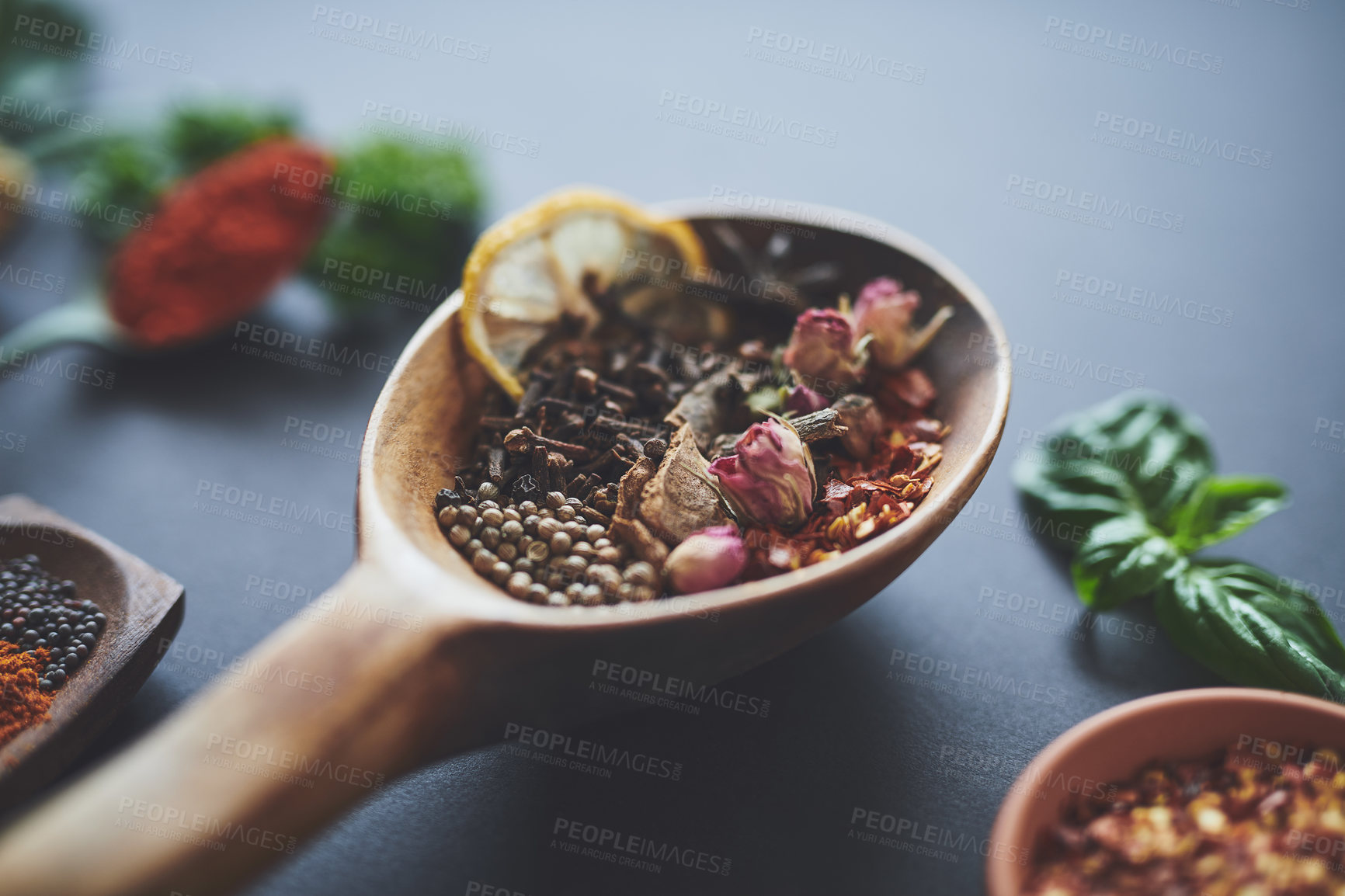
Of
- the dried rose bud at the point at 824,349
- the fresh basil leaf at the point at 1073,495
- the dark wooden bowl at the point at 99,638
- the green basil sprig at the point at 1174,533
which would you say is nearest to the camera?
the dark wooden bowl at the point at 99,638

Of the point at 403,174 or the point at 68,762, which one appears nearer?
the point at 68,762

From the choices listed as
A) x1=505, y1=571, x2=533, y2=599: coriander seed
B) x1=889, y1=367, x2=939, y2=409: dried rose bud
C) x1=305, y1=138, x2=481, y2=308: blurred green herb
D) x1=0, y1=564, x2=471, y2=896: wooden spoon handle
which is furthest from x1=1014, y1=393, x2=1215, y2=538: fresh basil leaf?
x1=305, y1=138, x2=481, y2=308: blurred green herb

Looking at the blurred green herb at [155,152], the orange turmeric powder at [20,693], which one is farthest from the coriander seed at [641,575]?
the blurred green herb at [155,152]

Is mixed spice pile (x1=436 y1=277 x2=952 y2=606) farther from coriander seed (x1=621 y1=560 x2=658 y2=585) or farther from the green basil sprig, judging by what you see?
the green basil sprig

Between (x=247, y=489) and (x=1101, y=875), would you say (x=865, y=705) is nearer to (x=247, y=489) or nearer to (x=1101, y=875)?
(x=1101, y=875)

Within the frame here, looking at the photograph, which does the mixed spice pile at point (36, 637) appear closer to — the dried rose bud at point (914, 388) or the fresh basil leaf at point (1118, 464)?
the dried rose bud at point (914, 388)

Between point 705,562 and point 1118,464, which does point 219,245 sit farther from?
point 1118,464

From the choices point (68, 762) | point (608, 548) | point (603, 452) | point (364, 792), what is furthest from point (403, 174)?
point (364, 792)
